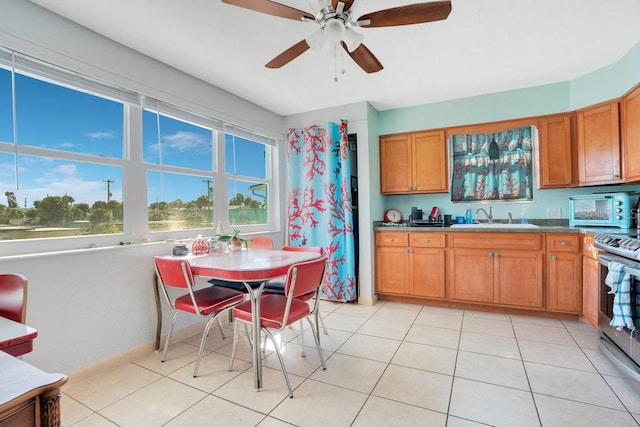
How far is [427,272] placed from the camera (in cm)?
351

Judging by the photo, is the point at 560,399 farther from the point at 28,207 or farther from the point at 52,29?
the point at 52,29

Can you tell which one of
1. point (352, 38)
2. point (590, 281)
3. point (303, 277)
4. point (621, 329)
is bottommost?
point (621, 329)

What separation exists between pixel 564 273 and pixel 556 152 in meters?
1.28

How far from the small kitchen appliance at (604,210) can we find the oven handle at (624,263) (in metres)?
0.79

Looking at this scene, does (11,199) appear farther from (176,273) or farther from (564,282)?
(564,282)

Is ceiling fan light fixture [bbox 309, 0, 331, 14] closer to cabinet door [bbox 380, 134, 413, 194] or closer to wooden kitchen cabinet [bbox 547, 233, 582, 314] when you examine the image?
cabinet door [bbox 380, 134, 413, 194]

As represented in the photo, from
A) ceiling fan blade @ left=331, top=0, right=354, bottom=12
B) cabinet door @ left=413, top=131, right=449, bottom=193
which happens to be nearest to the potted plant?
ceiling fan blade @ left=331, top=0, right=354, bottom=12

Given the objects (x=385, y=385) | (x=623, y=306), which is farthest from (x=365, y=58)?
(x=623, y=306)

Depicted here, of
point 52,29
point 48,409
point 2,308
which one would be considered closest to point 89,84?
point 52,29

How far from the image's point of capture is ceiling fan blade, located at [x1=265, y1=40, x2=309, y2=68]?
1.93 m

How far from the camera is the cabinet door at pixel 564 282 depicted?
9.58ft

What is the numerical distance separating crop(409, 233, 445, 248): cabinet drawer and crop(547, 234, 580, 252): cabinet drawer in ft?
3.28

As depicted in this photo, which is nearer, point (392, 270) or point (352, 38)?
point (352, 38)

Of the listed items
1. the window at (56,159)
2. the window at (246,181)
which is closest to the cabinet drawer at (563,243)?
the window at (246,181)
